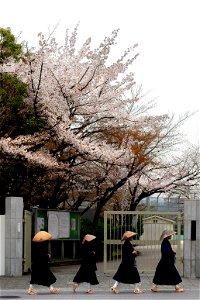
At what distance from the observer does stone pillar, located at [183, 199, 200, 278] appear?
65.1 feet

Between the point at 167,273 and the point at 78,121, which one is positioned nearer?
the point at 167,273

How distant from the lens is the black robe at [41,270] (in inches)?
641

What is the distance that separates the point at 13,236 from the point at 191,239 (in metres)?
5.21

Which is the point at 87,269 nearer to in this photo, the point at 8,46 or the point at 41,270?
the point at 41,270

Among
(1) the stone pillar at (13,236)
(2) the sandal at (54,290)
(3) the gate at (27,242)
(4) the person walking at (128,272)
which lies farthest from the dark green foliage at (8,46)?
(2) the sandal at (54,290)

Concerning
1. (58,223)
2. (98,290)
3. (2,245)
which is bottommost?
(98,290)

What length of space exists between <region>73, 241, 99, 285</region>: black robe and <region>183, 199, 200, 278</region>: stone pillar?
157 inches

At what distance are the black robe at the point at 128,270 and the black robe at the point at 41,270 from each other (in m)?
1.63

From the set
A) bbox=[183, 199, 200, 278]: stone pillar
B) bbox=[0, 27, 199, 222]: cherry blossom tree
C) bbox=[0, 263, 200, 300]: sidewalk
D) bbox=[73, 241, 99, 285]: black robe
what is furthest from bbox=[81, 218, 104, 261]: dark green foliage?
bbox=[73, 241, 99, 285]: black robe

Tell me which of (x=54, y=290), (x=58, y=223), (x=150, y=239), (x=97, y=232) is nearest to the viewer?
(x=54, y=290)

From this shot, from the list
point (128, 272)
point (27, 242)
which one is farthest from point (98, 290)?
point (27, 242)

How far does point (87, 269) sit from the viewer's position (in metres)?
16.7

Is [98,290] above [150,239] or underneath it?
underneath

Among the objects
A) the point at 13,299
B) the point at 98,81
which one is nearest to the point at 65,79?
the point at 98,81
